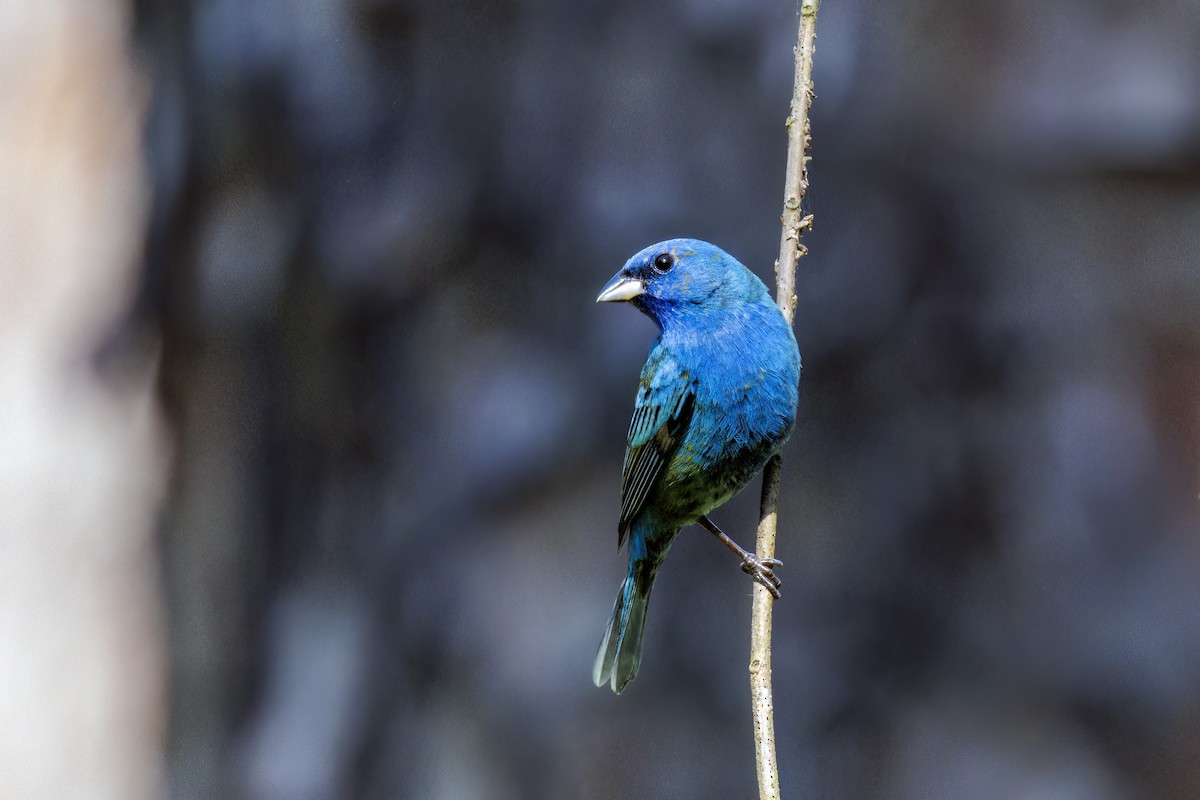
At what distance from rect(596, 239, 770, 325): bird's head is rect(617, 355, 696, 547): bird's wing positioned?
8cm

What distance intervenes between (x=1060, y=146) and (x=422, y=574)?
5.04 ft

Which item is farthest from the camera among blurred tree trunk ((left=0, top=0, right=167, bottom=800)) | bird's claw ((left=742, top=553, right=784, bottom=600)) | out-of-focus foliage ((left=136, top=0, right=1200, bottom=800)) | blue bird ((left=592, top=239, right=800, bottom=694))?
blurred tree trunk ((left=0, top=0, right=167, bottom=800))

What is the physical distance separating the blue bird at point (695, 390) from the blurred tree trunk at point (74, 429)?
135cm

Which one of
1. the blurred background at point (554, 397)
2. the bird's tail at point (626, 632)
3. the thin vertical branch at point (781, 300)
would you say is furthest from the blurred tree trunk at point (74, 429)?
the thin vertical branch at point (781, 300)

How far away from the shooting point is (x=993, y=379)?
196cm

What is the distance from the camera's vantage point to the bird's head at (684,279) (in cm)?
129

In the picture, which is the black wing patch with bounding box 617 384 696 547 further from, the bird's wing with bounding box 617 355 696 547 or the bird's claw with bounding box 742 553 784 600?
the bird's claw with bounding box 742 553 784 600

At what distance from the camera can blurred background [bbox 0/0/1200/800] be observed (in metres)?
1.90

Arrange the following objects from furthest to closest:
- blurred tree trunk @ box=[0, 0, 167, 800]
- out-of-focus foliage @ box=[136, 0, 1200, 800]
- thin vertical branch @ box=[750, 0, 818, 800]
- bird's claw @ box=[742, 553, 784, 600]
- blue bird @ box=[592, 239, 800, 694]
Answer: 1. blurred tree trunk @ box=[0, 0, 167, 800]
2. out-of-focus foliage @ box=[136, 0, 1200, 800]
3. blue bird @ box=[592, 239, 800, 694]
4. bird's claw @ box=[742, 553, 784, 600]
5. thin vertical branch @ box=[750, 0, 818, 800]

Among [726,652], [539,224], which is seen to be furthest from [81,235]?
[726,652]

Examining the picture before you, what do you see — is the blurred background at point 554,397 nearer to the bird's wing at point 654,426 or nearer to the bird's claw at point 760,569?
the bird's wing at point 654,426

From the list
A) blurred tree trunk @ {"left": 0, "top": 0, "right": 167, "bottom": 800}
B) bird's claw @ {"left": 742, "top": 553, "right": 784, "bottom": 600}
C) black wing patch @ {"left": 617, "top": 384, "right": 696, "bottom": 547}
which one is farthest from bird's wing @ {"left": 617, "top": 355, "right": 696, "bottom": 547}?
blurred tree trunk @ {"left": 0, "top": 0, "right": 167, "bottom": 800}

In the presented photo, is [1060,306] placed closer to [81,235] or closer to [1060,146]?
[1060,146]

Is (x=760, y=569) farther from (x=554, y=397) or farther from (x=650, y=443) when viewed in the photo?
(x=554, y=397)
